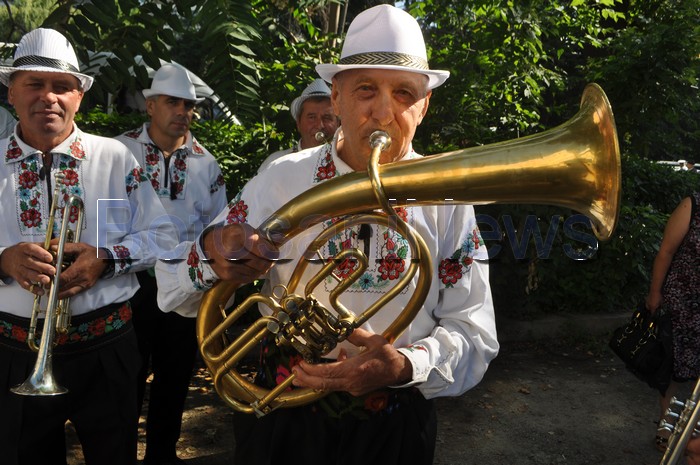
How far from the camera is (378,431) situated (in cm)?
186

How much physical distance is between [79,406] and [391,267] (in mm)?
1438

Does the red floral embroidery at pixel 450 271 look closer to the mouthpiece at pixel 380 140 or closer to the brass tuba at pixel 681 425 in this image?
the mouthpiece at pixel 380 140

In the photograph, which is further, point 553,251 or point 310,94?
point 553,251

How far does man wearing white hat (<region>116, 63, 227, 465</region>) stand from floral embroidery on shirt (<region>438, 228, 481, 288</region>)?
84.0 inches

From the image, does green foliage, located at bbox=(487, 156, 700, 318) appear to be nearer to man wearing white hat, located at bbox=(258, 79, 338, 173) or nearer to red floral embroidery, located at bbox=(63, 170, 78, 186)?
man wearing white hat, located at bbox=(258, 79, 338, 173)

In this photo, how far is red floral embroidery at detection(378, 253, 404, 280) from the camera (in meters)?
1.85

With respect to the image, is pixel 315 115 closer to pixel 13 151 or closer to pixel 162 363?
pixel 162 363

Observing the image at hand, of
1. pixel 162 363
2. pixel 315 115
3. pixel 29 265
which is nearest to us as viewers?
pixel 29 265

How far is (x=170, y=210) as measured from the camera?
3898mm

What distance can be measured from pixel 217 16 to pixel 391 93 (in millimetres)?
1972

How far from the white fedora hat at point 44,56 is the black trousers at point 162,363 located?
1.41 meters

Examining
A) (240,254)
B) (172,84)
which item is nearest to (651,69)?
(172,84)

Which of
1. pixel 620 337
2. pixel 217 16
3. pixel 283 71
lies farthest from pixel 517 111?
pixel 217 16

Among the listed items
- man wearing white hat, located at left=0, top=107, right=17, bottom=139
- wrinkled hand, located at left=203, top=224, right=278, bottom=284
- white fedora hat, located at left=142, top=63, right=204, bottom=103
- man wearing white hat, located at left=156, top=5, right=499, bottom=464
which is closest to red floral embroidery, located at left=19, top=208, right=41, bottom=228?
man wearing white hat, located at left=156, top=5, right=499, bottom=464
